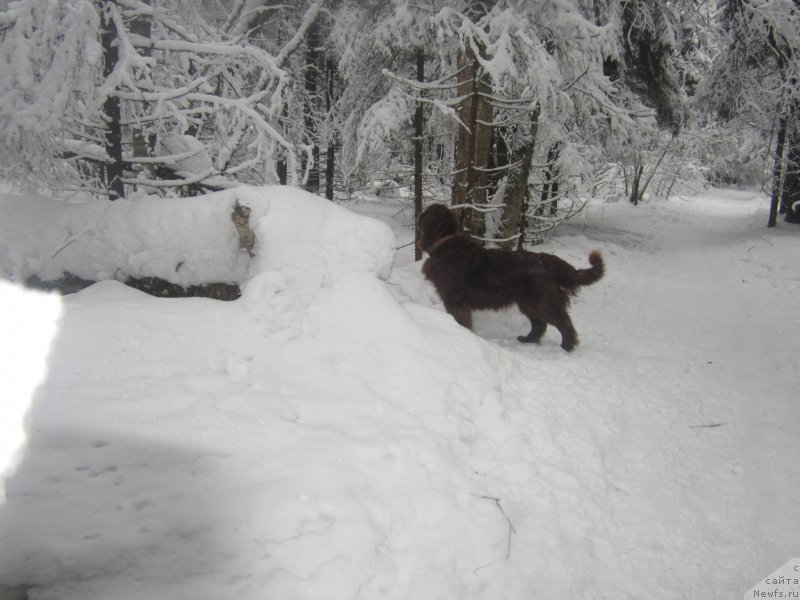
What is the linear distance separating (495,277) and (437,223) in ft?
3.02

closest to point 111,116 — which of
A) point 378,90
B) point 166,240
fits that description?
point 166,240

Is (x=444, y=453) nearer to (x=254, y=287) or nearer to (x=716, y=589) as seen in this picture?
(x=716, y=589)

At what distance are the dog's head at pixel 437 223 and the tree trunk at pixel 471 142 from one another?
1721mm

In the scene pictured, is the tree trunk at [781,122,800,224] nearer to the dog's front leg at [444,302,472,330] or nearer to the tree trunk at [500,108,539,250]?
the tree trunk at [500,108,539,250]

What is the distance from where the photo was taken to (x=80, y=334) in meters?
2.99

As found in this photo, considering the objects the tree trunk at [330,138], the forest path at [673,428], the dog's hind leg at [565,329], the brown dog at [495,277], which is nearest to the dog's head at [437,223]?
the brown dog at [495,277]

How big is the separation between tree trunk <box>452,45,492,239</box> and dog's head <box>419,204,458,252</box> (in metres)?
1.72

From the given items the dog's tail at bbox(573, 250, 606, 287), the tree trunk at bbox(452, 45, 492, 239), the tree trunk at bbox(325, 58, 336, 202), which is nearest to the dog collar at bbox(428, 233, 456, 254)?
the dog's tail at bbox(573, 250, 606, 287)

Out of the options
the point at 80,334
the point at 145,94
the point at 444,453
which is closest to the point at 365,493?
the point at 444,453

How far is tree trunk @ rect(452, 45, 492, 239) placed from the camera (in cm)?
692

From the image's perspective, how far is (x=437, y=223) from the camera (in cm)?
527

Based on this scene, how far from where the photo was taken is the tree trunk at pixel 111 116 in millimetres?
4594

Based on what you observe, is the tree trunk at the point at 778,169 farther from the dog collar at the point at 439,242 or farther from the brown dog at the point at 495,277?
the dog collar at the point at 439,242

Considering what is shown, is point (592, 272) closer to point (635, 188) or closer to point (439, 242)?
point (439, 242)
